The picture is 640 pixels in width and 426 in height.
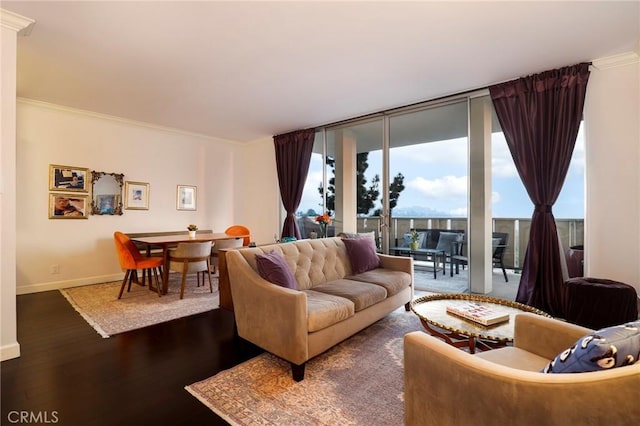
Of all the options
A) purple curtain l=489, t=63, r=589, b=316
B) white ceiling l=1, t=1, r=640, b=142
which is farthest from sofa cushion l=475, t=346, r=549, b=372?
A: white ceiling l=1, t=1, r=640, b=142

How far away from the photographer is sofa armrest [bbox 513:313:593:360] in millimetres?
1429

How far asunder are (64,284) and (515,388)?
5.88 m

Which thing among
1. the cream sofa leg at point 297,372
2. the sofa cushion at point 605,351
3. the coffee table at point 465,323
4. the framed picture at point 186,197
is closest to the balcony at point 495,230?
the coffee table at point 465,323

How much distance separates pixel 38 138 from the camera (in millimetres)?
4363

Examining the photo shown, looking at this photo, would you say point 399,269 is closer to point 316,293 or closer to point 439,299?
point 439,299

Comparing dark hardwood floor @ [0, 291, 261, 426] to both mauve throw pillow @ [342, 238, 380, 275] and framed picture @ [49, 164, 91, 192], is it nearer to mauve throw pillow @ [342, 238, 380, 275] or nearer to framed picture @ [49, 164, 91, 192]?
mauve throw pillow @ [342, 238, 380, 275]

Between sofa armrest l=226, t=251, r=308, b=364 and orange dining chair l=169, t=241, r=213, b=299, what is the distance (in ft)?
5.84

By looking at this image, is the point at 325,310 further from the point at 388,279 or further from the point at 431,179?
the point at 431,179

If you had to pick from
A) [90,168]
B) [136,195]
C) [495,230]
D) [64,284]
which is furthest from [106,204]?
[495,230]

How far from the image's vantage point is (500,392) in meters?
0.99

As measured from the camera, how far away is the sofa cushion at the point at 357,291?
102 inches

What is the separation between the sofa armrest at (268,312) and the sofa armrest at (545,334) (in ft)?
4.30

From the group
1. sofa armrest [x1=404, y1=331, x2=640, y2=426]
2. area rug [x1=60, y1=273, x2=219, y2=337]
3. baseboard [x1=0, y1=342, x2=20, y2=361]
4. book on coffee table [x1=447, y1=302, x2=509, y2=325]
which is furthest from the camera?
area rug [x1=60, y1=273, x2=219, y2=337]

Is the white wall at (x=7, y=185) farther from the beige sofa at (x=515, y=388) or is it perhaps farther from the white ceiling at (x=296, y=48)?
the beige sofa at (x=515, y=388)
